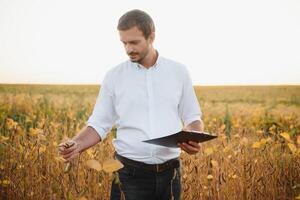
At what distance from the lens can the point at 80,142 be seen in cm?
188

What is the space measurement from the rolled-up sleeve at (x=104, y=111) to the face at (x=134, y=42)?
0.17m

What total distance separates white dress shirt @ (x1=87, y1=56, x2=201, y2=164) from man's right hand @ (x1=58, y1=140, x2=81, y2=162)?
251 mm

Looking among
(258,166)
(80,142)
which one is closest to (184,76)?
(80,142)

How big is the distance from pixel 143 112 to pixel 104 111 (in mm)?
209

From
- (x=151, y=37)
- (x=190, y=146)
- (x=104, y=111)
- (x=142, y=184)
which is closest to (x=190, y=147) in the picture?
(x=190, y=146)

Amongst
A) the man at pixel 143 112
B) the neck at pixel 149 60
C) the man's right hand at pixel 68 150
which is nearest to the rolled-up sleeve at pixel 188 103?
the man at pixel 143 112

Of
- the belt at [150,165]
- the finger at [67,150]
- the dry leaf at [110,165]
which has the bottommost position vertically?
the belt at [150,165]

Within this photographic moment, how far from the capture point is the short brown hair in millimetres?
1946

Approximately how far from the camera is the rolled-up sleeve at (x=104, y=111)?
1.99 metres

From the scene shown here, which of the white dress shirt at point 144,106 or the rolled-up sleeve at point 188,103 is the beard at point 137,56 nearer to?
the white dress shirt at point 144,106

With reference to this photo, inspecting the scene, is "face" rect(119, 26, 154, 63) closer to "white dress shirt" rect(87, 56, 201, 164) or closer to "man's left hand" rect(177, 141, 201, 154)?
"white dress shirt" rect(87, 56, 201, 164)

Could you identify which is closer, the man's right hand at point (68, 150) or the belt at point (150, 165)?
the man's right hand at point (68, 150)

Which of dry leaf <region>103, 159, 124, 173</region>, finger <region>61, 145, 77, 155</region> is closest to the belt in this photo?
finger <region>61, 145, 77, 155</region>

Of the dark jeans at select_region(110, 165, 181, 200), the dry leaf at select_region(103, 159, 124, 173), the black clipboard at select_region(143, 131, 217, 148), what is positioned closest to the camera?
the dry leaf at select_region(103, 159, 124, 173)
